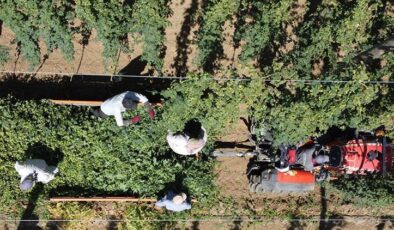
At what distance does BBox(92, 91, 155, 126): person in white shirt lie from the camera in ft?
30.2

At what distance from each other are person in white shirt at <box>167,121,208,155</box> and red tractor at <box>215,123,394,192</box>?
753mm

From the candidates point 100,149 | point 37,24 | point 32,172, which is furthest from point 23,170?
point 37,24

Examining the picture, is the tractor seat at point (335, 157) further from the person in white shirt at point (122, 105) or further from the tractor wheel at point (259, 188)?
the person in white shirt at point (122, 105)

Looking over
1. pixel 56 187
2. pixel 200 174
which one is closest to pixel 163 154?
pixel 200 174

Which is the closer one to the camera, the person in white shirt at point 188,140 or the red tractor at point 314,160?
the person in white shirt at point 188,140

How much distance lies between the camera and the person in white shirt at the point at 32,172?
30.2ft

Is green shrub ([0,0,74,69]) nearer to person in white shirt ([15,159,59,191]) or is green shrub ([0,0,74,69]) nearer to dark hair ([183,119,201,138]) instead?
person in white shirt ([15,159,59,191])

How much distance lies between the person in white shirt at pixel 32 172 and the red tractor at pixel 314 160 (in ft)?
10.5

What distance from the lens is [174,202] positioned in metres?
9.53

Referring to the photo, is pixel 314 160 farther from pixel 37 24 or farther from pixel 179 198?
pixel 37 24

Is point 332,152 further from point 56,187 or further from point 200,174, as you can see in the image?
point 56,187

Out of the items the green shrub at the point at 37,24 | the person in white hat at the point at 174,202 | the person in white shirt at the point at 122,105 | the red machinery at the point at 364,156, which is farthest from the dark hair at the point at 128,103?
the red machinery at the point at 364,156

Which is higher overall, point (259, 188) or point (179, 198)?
point (259, 188)

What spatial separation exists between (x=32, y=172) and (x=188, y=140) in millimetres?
2813
